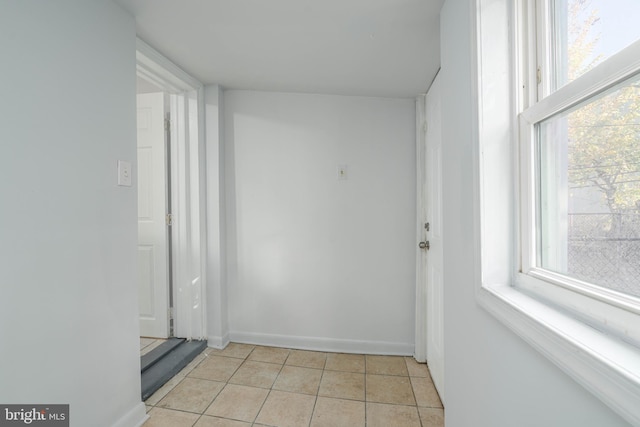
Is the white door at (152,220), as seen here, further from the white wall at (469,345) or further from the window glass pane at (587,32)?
the window glass pane at (587,32)

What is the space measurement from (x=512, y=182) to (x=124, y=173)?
1.76 metres

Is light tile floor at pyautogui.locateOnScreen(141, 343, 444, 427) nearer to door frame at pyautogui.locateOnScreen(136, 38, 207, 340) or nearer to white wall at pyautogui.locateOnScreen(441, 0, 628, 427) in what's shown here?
door frame at pyautogui.locateOnScreen(136, 38, 207, 340)

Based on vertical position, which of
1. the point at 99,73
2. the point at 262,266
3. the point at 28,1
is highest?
the point at 28,1

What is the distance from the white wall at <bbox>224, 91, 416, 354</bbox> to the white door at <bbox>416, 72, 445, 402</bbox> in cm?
12

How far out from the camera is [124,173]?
4.70ft

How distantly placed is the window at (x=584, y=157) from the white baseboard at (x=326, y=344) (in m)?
1.69

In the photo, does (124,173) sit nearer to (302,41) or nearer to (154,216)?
(154,216)

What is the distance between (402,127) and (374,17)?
1016mm

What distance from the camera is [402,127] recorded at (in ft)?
7.56

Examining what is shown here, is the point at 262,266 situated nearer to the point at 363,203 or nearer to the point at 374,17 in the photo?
the point at 363,203

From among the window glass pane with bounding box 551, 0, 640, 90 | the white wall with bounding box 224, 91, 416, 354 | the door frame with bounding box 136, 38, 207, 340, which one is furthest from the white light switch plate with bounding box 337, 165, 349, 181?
the window glass pane with bounding box 551, 0, 640, 90

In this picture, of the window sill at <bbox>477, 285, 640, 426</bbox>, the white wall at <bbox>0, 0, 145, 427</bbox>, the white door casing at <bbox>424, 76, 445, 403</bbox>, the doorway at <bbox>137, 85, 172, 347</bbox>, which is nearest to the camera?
the window sill at <bbox>477, 285, 640, 426</bbox>

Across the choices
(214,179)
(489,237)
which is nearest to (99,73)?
(214,179)

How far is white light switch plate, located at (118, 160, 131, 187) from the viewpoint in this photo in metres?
1.41
